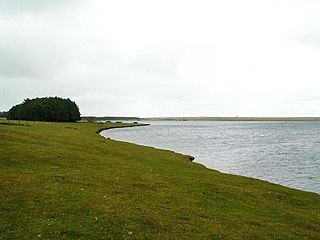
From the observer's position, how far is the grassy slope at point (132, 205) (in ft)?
56.2

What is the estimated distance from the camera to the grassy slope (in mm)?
17141

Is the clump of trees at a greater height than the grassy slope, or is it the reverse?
the clump of trees

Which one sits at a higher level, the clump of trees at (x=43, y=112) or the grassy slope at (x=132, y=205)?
the clump of trees at (x=43, y=112)

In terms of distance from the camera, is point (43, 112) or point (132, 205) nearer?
point (132, 205)

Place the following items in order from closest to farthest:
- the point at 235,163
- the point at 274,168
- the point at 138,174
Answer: the point at 138,174, the point at 274,168, the point at 235,163

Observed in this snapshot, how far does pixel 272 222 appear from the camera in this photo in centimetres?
2198

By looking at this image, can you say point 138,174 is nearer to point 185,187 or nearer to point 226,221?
point 185,187

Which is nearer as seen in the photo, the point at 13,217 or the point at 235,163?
the point at 13,217

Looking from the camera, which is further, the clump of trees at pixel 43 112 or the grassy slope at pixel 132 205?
the clump of trees at pixel 43 112

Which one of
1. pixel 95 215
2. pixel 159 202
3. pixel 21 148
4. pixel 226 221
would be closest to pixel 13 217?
pixel 95 215

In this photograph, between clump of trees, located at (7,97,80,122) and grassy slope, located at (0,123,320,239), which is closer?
grassy slope, located at (0,123,320,239)

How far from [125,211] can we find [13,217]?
6327mm

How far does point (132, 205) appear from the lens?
21344mm

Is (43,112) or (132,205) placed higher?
(43,112)
